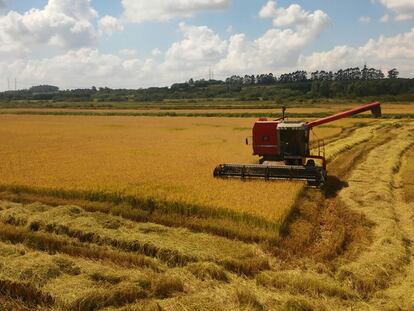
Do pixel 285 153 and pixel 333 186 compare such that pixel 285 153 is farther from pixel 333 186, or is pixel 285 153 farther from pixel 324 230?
pixel 324 230

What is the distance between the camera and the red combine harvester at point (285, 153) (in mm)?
15273

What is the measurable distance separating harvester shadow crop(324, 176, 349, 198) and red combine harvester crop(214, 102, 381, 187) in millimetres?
544

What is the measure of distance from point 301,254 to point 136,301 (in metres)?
3.96

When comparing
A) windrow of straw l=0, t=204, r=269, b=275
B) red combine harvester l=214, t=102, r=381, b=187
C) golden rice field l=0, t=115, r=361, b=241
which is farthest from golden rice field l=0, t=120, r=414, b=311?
red combine harvester l=214, t=102, r=381, b=187

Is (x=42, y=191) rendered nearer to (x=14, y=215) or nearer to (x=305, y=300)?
(x=14, y=215)

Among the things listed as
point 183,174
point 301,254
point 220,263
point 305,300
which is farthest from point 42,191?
point 305,300

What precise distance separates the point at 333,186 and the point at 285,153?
2.26 metres

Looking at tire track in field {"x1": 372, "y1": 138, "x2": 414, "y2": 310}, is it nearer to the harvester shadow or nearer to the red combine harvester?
the harvester shadow

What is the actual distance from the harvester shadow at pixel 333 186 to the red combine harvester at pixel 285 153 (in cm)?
54

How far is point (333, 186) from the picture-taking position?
16.4 m

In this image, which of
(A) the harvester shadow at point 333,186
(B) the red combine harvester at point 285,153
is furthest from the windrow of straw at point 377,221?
(B) the red combine harvester at point 285,153

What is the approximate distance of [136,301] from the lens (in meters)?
7.05

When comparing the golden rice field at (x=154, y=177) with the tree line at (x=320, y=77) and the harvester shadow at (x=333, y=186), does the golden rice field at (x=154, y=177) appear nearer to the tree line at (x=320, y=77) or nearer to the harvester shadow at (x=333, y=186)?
the harvester shadow at (x=333, y=186)

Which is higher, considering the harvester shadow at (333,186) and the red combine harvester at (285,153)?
the red combine harvester at (285,153)
